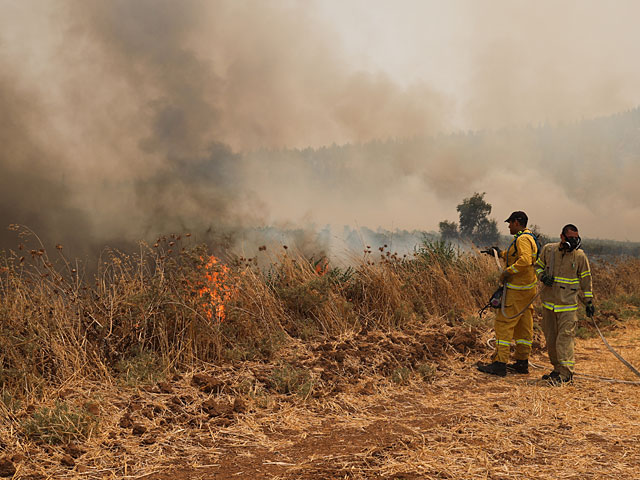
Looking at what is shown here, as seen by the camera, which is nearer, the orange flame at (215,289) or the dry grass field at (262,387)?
the dry grass field at (262,387)

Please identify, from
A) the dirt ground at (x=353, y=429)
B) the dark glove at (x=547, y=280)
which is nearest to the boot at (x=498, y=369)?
the dirt ground at (x=353, y=429)

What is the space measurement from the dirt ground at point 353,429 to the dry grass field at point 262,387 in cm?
2

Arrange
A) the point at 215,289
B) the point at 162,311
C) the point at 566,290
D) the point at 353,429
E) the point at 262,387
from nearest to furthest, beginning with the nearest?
the point at 353,429 < the point at 262,387 < the point at 162,311 < the point at 566,290 < the point at 215,289

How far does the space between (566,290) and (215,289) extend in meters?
4.63

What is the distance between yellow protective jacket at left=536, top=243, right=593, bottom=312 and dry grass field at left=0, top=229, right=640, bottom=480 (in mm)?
1068

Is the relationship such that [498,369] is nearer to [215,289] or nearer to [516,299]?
[516,299]

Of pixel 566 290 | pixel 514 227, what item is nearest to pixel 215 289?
pixel 514 227

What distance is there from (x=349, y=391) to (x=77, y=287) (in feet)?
11.6

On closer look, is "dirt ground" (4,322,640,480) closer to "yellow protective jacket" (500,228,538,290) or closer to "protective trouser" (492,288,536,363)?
"protective trouser" (492,288,536,363)

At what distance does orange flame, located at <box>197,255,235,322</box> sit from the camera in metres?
6.41

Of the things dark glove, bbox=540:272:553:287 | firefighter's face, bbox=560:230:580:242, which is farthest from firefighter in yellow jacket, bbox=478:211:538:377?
firefighter's face, bbox=560:230:580:242

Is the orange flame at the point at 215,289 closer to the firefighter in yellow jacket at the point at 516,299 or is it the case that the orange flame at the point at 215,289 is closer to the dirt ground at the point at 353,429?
the dirt ground at the point at 353,429

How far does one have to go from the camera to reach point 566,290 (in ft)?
20.4

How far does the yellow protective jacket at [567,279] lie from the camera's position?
20.3ft
